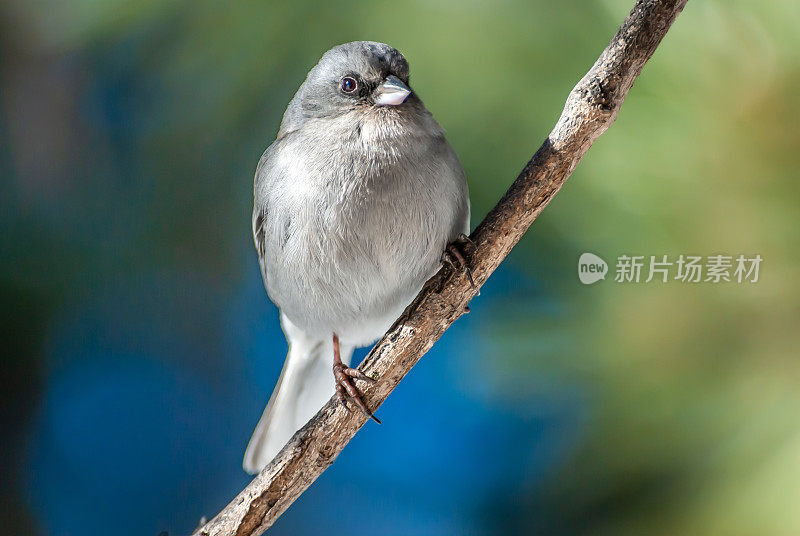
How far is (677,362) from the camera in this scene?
1506mm

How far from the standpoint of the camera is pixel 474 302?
157cm

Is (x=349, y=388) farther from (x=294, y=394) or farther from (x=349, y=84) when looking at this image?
(x=349, y=84)

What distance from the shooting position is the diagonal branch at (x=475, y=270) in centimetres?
107

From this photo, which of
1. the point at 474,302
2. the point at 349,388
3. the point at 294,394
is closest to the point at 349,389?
the point at 349,388

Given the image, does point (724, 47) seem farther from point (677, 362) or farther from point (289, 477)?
point (289, 477)

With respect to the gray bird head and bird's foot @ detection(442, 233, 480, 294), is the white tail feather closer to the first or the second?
bird's foot @ detection(442, 233, 480, 294)

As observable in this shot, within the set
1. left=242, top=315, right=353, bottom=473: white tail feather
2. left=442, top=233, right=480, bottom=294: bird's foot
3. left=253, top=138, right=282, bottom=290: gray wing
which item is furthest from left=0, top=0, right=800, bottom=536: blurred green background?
left=442, top=233, right=480, bottom=294: bird's foot

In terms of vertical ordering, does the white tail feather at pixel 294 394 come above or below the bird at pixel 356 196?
below

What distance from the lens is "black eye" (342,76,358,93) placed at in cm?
110

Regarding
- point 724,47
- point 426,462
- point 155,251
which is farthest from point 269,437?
point 724,47

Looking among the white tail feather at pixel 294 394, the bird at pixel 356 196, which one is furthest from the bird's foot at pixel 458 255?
the white tail feather at pixel 294 394

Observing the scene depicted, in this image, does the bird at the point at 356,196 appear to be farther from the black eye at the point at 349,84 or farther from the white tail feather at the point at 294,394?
the white tail feather at the point at 294,394

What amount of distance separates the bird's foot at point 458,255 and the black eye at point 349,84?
297 millimetres

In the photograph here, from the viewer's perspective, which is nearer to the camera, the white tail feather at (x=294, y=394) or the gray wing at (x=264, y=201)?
the gray wing at (x=264, y=201)
